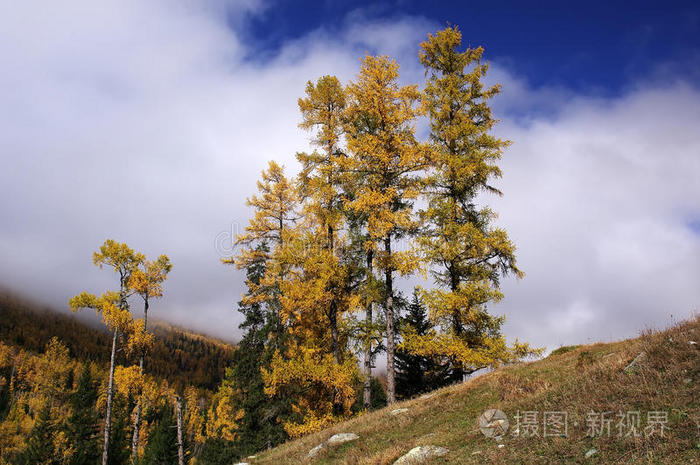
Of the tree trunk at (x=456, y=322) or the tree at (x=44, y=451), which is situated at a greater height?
the tree trunk at (x=456, y=322)

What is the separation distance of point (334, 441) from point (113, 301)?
18.6 m

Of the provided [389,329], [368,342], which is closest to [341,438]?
[389,329]

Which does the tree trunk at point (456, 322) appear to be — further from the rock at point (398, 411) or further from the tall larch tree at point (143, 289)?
the tall larch tree at point (143, 289)

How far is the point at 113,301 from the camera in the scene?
24.3m

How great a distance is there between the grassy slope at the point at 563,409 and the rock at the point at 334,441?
28 centimetres

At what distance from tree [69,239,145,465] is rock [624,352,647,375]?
24740 millimetres

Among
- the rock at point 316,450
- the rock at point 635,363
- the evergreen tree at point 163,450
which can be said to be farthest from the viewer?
the evergreen tree at point 163,450

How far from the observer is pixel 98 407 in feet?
287

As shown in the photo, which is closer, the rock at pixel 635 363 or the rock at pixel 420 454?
the rock at pixel 420 454

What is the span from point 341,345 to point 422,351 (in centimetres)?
466

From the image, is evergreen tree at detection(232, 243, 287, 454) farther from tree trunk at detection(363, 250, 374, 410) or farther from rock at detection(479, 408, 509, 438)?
rock at detection(479, 408, 509, 438)

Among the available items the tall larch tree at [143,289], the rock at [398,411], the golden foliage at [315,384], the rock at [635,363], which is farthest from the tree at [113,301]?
the rock at [635,363]

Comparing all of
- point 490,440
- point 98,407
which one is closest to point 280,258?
point 490,440

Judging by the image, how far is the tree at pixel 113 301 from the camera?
2342 centimetres
